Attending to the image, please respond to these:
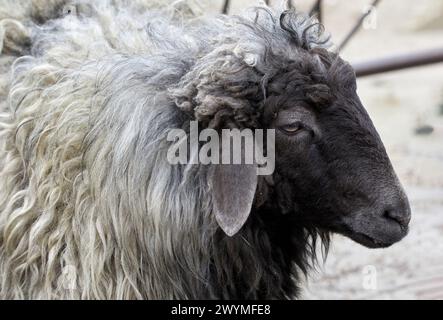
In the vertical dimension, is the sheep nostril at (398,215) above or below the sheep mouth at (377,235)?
above

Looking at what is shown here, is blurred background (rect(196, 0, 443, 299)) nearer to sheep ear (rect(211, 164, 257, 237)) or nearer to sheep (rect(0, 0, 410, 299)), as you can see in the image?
sheep (rect(0, 0, 410, 299))

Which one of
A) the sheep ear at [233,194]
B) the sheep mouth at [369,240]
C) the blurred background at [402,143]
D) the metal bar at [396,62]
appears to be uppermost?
the sheep ear at [233,194]

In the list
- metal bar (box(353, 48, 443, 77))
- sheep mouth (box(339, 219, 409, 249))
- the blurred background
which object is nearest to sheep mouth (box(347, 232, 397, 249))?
sheep mouth (box(339, 219, 409, 249))

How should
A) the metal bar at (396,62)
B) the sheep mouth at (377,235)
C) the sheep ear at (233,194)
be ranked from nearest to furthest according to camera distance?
the sheep ear at (233,194)
the sheep mouth at (377,235)
the metal bar at (396,62)

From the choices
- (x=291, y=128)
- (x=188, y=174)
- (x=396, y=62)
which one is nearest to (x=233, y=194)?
(x=188, y=174)

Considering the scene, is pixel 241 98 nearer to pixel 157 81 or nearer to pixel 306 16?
pixel 157 81

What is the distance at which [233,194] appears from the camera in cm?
295

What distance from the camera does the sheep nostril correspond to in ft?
9.86

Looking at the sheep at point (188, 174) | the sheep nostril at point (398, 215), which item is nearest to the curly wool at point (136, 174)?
the sheep at point (188, 174)

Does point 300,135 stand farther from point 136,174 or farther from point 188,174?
point 136,174

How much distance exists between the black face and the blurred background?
62 cm

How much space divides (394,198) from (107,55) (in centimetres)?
112

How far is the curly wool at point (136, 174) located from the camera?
3059 millimetres

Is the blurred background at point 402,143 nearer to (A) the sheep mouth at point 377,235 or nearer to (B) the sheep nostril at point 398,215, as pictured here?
(A) the sheep mouth at point 377,235
